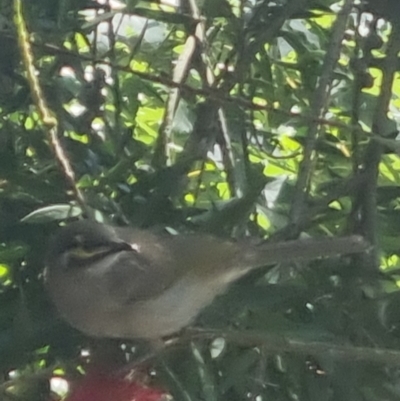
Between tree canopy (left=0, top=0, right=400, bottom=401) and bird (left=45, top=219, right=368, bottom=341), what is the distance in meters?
0.02

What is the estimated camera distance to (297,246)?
4.08 feet

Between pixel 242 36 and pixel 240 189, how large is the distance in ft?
0.60

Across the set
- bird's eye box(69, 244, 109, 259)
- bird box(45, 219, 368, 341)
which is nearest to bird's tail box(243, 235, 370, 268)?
bird box(45, 219, 368, 341)

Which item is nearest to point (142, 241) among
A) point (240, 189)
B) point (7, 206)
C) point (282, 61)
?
point (240, 189)

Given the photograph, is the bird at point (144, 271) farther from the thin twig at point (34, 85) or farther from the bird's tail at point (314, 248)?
the thin twig at point (34, 85)

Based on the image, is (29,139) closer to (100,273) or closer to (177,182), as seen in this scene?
(177,182)

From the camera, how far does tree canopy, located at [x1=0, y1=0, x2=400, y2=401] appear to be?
1.15 m

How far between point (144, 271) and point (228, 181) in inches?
6.6

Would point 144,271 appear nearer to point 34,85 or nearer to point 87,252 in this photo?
point 87,252

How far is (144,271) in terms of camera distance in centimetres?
149

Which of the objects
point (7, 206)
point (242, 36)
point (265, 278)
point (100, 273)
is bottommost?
point (100, 273)

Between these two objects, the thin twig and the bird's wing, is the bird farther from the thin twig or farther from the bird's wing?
the thin twig

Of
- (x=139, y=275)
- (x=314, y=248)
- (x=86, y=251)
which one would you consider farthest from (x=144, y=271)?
(x=314, y=248)

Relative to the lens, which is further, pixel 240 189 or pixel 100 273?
pixel 100 273
